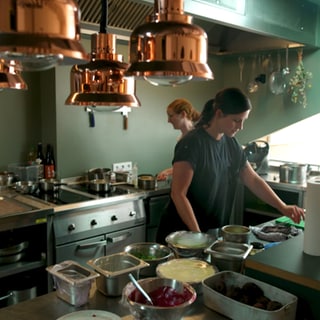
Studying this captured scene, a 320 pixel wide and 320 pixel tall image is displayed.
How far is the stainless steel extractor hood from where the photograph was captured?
265 centimetres

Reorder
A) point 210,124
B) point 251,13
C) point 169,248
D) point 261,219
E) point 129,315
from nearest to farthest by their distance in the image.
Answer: point 129,315 < point 169,248 < point 210,124 < point 251,13 < point 261,219

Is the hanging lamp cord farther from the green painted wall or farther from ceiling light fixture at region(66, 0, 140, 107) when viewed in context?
the green painted wall

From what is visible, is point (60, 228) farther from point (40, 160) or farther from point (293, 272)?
point (293, 272)

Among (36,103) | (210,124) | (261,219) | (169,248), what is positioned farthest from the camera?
(261,219)

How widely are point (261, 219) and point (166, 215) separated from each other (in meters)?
1.83

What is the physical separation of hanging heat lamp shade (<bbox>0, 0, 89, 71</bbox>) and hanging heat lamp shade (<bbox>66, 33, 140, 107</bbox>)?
0.48 m

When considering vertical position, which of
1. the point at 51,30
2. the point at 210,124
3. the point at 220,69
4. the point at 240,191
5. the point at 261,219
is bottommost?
the point at 261,219

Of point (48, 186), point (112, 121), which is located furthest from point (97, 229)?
point (112, 121)

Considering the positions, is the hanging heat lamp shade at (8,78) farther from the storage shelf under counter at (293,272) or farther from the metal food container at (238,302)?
the storage shelf under counter at (293,272)

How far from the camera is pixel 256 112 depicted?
4.25 m

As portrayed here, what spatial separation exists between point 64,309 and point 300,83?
3281mm

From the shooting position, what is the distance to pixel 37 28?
0.74m

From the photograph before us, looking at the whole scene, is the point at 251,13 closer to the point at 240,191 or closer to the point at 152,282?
the point at 240,191

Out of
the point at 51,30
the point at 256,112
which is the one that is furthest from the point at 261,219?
the point at 51,30
